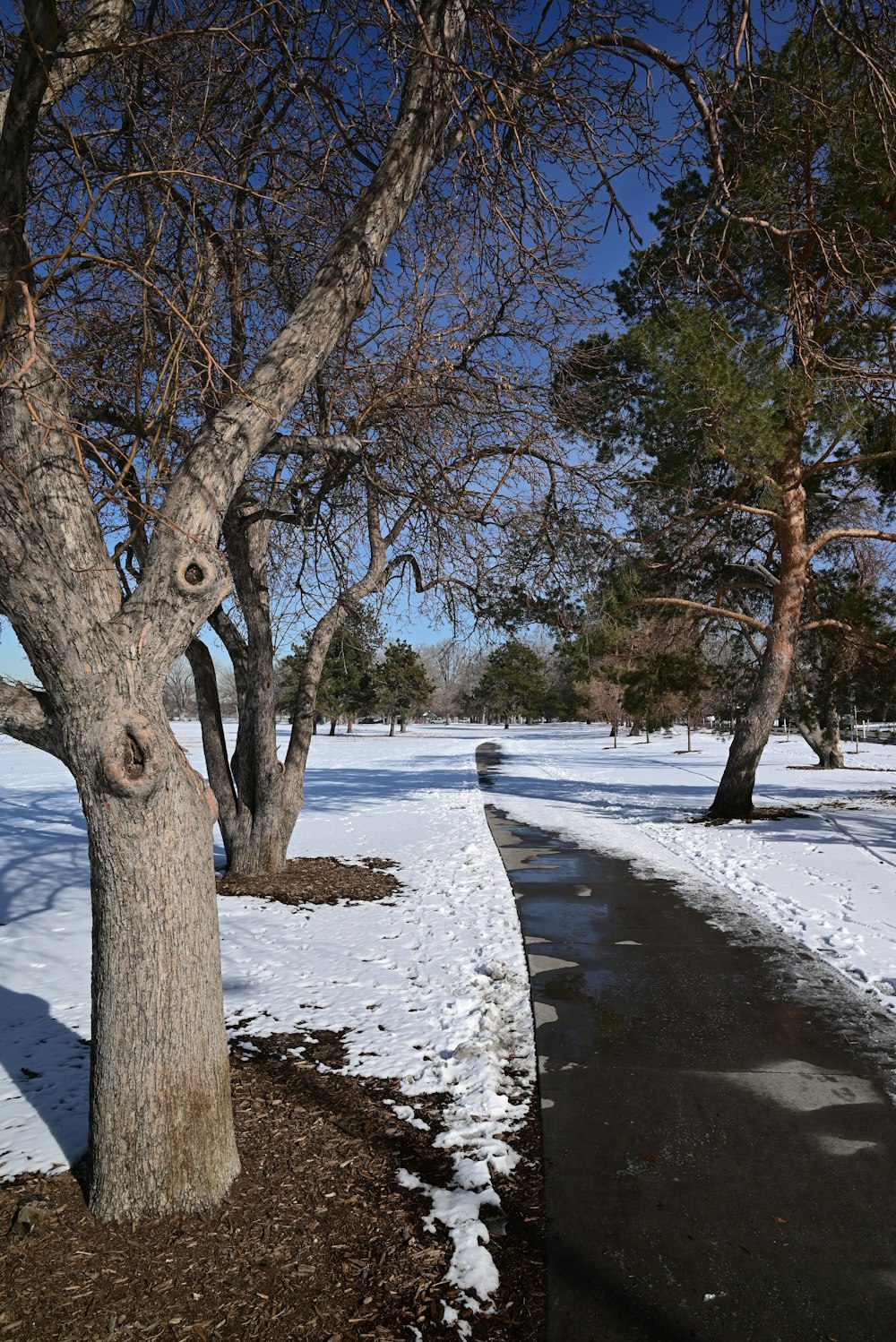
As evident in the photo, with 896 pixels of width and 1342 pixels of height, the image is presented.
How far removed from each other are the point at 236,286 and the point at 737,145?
356cm

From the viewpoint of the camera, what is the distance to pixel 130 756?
2.56 m

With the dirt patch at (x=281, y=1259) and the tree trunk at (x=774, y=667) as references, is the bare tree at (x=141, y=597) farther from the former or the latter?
the tree trunk at (x=774, y=667)

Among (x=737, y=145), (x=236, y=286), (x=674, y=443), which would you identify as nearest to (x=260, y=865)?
(x=236, y=286)

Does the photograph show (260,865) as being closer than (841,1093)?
No

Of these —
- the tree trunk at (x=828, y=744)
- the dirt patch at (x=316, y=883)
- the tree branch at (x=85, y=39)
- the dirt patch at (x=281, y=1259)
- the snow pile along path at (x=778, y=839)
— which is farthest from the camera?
the tree trunk at (x=828, y=744)

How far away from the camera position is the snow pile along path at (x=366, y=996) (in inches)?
129

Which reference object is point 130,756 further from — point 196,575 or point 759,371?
point 759,371

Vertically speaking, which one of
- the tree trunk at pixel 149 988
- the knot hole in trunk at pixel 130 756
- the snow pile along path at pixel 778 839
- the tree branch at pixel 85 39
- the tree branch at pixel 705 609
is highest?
the tree branch at pixel 85 39

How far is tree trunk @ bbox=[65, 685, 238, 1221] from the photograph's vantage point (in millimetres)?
2617

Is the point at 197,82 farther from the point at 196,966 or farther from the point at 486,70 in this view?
the point at 196,966

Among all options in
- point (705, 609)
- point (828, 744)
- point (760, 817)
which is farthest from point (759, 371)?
point (828, 744)

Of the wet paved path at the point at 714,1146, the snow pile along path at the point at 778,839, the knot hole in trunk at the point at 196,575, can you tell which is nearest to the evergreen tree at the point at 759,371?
the snow pile along path at the point at 778,839

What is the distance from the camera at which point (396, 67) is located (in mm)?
3645

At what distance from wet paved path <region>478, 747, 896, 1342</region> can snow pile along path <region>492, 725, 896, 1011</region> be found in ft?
2.93
